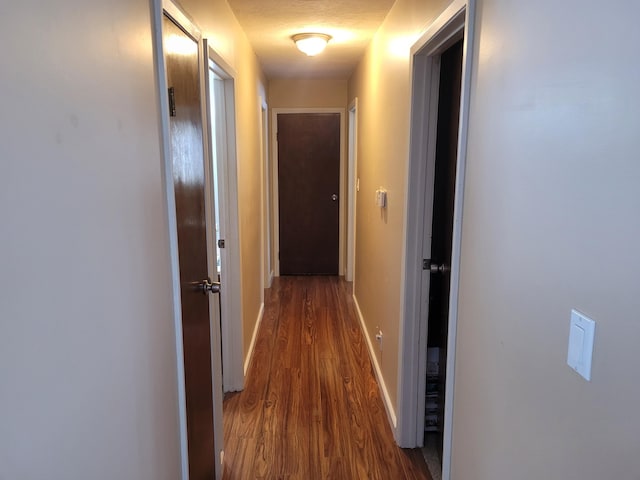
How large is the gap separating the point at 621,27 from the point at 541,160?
0.30 metres

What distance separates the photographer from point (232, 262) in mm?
2742

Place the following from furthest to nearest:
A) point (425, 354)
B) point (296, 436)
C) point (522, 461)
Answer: point (296, 436) → point (425, 354) → point (522, 461)

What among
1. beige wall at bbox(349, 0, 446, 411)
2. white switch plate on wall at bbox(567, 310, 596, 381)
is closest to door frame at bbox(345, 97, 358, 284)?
beige wall at bbox(349, 0, 446, 411)

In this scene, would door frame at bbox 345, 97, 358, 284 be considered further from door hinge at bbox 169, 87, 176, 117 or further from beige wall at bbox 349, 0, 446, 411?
door hinge at bbox 169, 87, 176, 117

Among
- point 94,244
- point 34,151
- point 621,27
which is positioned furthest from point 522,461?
point 34,151

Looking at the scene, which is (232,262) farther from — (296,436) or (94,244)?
(94,244)

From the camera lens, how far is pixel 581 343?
0.80 m

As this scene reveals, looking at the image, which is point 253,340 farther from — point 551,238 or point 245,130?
point 551,238

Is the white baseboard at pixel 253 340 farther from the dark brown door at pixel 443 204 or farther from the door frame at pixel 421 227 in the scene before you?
the dark brown door at pixel 443 204

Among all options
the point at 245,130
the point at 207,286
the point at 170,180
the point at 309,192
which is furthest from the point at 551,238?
the point at 309,192

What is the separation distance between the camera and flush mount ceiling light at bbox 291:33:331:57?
3.08 meters

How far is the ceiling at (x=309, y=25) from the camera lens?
2.45 meters

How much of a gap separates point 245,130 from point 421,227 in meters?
1.65

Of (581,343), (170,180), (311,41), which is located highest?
(311,41)
